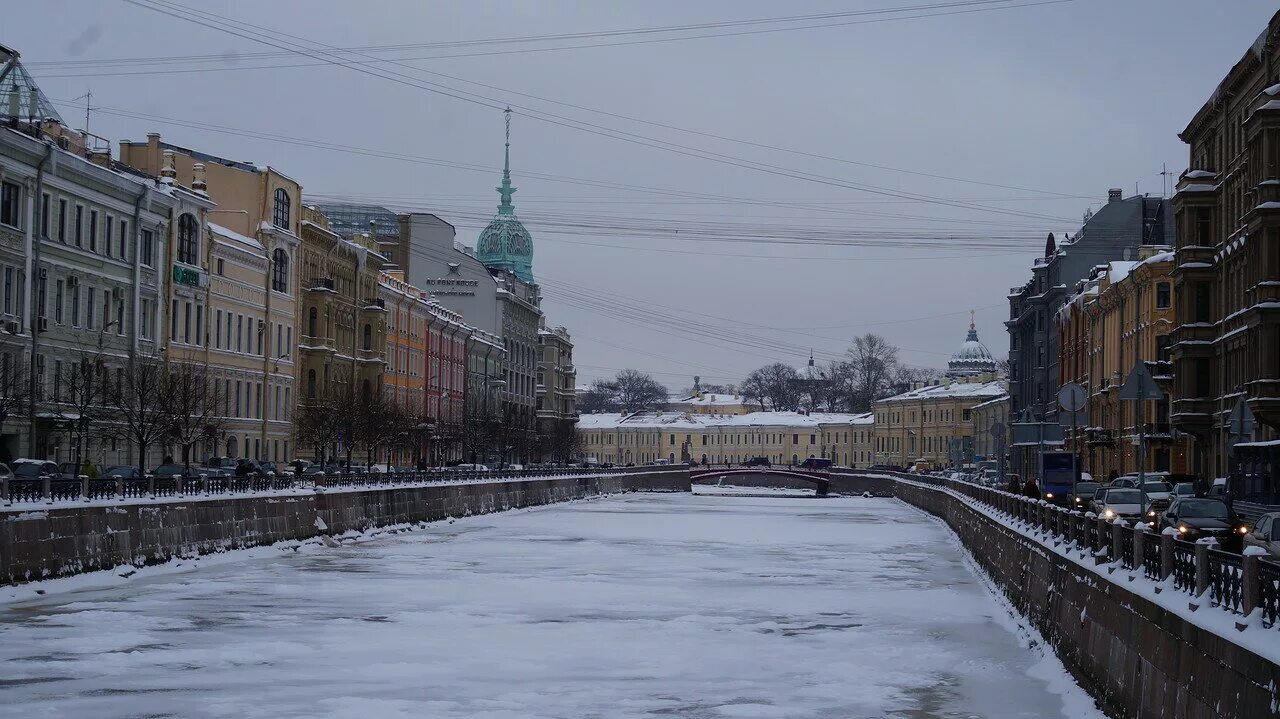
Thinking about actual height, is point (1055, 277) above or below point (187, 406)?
above

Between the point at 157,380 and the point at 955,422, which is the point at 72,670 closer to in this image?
the point at 157,380

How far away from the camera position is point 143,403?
53.8m

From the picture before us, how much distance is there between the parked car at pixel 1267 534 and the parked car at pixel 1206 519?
4036 mm

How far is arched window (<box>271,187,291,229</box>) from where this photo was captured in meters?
83.2

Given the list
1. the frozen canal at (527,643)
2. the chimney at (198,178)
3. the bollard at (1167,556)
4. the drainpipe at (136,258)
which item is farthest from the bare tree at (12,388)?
the bollard at (1167,556)

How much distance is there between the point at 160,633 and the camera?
992 inches

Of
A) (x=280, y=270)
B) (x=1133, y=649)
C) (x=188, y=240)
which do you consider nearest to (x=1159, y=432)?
(x=280, y=270)

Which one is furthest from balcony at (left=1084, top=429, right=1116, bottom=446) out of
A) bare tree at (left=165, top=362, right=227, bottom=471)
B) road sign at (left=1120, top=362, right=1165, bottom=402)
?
road sign at (left=1120, top=362, right=1165, bottom=402)

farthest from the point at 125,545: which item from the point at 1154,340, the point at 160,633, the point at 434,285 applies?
the point at 434,285

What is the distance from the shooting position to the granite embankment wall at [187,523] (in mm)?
30500

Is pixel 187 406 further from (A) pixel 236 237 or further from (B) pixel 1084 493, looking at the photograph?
(B) pixel 1084 493

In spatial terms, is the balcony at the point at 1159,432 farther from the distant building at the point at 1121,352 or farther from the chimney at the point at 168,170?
the chimney at the point at 168,170

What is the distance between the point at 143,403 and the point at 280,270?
31327mm

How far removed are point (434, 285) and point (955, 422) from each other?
74566mm
